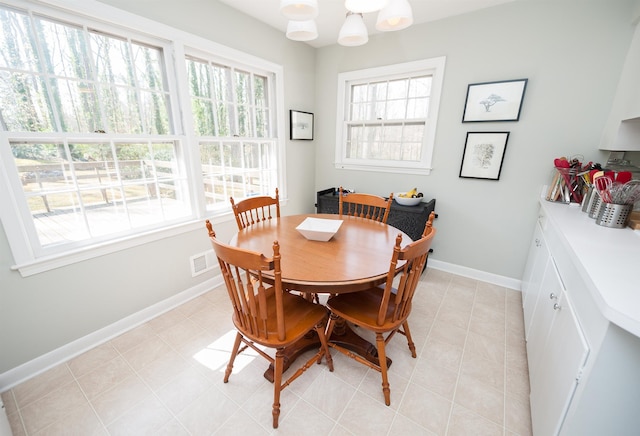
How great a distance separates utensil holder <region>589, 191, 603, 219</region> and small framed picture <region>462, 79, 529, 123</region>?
0.97 meters

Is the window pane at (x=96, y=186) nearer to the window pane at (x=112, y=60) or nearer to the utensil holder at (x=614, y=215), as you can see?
the window pane at (x=112, y=60)

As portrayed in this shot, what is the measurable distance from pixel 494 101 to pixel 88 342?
3891 mm

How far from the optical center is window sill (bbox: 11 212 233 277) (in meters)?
1.52

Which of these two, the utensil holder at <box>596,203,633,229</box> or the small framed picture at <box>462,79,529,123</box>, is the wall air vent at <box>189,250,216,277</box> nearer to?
the small framed picture at <box>462,79,529,123</box>

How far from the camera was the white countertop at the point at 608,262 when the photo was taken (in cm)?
74

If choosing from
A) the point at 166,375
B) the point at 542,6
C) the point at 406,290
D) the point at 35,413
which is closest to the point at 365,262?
the point at 406,290

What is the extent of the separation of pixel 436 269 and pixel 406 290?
6.26 feet

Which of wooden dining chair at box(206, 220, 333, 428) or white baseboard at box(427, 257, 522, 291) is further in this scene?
white baseboard at box(427, 257, 522, 291)

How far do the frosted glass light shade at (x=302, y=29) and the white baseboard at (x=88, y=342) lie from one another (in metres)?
2.26

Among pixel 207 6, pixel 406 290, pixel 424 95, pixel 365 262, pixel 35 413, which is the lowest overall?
pixel 35 413

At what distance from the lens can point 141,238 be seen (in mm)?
1979

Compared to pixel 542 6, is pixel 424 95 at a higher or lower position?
lower

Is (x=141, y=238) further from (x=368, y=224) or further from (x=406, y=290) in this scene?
(x=406, y=290)

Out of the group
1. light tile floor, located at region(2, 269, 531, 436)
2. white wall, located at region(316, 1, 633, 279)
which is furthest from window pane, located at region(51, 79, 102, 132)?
white wall, located at region(316, 1, 633, 279)
